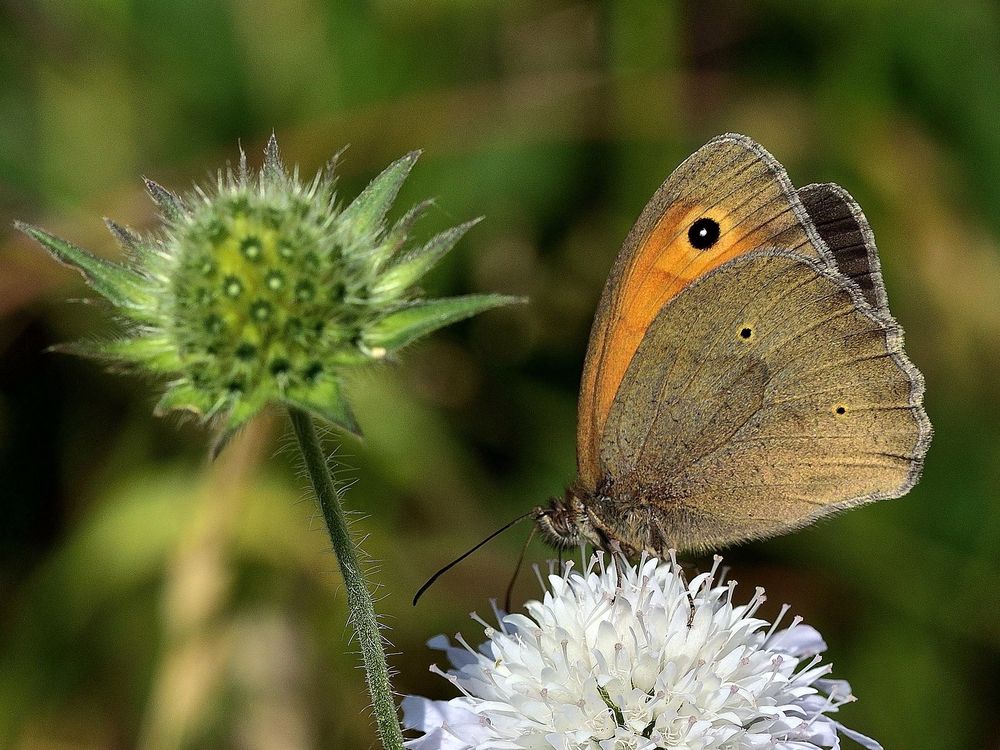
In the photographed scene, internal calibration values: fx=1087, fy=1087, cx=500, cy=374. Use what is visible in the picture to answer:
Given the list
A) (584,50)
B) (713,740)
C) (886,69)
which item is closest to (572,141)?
(584,50)

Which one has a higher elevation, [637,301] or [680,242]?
[680,242]

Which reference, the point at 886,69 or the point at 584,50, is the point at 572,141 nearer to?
the point at 584,50

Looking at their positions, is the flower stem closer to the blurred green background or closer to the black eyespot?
the black eyespot

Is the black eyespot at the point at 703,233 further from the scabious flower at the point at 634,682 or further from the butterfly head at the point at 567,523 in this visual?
the scabious flower at the point at 634,682

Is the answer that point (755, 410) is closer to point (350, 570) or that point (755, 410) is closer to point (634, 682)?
point (634, 682)

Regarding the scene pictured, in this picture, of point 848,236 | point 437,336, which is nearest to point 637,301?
point 848,236

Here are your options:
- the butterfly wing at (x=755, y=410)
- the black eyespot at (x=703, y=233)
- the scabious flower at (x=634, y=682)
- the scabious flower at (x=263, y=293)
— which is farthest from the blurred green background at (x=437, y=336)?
the scabious flower at (x=263, y=293)

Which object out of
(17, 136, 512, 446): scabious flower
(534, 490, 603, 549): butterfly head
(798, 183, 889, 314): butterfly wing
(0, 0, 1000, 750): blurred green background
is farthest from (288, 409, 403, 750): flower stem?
(0, 0, 1000, 750): blurred green background
